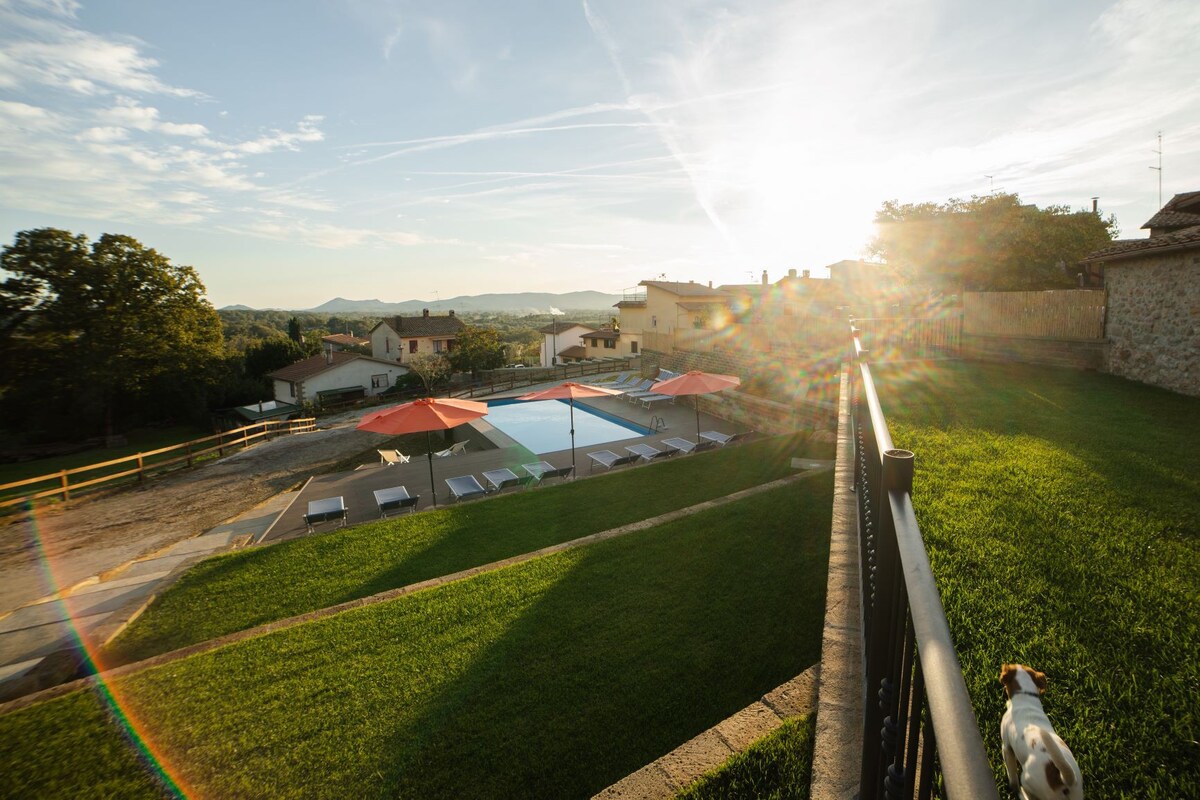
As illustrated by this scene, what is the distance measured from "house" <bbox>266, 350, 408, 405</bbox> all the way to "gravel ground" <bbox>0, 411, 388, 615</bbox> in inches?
1046

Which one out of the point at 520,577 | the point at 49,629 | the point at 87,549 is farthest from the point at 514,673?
the point at 87,549

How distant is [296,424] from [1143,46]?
3466cm

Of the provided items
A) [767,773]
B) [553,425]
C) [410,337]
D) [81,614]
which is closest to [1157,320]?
[767,773]

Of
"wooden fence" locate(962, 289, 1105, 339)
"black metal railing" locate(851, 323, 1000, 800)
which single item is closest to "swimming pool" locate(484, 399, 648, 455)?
"wooden fence" locate(962, 289, 1105, 339)

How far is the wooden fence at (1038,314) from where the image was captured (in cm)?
1338

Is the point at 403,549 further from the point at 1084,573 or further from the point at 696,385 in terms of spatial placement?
the point at 696,385

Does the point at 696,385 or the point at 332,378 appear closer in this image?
the point at 696,385

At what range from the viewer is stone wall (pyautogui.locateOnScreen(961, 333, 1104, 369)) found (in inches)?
523

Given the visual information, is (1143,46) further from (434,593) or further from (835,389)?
(434,593)

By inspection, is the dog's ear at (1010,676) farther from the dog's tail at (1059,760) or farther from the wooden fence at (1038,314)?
the wooden fence at (1038,314)

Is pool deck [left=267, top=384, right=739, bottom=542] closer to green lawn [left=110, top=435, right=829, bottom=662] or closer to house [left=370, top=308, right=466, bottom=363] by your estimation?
green lawn [left=110, top=435, right=829, bottom=662]

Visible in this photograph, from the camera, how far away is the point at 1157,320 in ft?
37.0

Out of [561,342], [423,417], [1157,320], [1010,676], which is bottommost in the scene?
[423,417]

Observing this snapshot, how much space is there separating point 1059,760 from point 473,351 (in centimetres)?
4775
